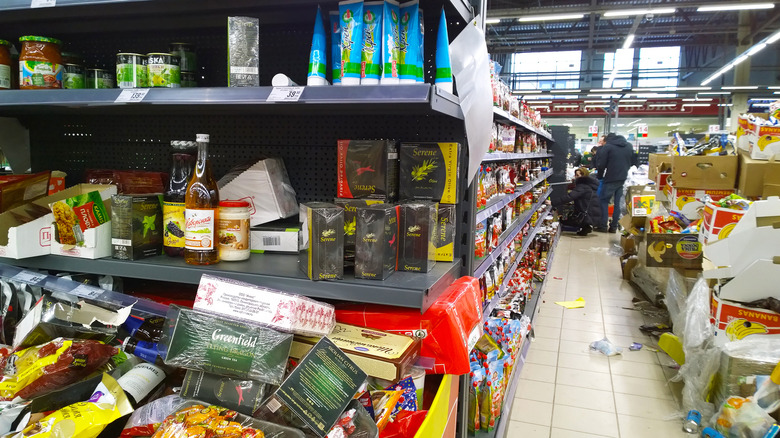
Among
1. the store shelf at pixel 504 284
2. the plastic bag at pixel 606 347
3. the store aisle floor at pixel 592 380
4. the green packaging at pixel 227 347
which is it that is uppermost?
the green packaging at pixel 227 347

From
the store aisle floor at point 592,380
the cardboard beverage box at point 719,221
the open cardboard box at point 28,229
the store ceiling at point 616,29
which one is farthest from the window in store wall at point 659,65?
the open cardboard box at point 28,229

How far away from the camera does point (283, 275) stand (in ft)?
4.57

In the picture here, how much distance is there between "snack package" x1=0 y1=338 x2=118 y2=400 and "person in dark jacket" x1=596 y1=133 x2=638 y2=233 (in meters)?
9.79

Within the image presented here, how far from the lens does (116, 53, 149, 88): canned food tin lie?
59.9 inches

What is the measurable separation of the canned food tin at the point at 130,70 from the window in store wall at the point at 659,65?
2422 cm

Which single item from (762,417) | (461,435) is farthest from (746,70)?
(461,435)

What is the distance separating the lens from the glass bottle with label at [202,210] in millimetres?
1432

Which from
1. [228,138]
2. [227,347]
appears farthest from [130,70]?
[227,347]

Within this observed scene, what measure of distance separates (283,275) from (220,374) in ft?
1.05

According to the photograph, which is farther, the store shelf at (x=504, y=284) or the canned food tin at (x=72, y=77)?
the store shelf at (x=504, y=284)

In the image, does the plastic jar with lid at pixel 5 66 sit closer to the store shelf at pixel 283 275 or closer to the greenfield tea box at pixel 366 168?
the store shelf at pixel 283 275

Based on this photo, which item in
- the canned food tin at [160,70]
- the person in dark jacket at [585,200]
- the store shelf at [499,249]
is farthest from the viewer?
the person in dark jacket at [585,200]

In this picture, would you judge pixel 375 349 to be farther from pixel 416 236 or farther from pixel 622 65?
pixel 622 65

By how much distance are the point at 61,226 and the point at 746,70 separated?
2074 centimetres
